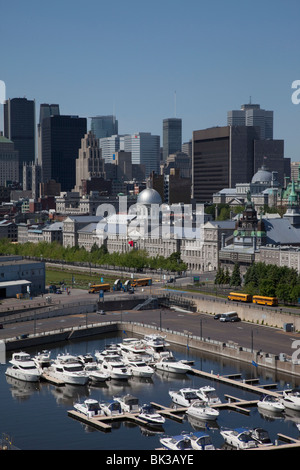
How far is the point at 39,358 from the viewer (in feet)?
228

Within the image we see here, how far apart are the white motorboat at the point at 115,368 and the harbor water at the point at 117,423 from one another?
57 centimetres

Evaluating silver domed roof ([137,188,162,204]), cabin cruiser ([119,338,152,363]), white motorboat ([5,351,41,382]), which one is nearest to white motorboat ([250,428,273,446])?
cabin cruiser ([119,338,152,363])

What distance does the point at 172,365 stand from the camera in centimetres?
6825

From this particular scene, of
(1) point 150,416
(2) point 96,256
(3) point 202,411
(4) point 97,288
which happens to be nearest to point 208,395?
(3) point 202,411

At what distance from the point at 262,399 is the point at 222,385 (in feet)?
20.7

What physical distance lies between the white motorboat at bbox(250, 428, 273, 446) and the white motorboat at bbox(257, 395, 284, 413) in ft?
24.2

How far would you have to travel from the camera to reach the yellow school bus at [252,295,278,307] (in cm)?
9588

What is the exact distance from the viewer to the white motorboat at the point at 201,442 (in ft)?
156

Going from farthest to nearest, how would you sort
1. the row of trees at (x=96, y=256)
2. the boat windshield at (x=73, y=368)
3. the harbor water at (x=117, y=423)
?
1. the row of trees at (x=96, y=256)
2. the boat windshield at (x=73, y=368)
3. the harbor water at (x=117, y=423)

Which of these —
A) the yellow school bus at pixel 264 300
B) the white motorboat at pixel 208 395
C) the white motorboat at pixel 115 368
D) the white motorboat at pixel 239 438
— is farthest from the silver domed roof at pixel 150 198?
the white motorboat at pixel 239 438

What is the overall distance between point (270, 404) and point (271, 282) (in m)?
44.1

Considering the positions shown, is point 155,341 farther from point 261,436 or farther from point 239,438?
point 261,436

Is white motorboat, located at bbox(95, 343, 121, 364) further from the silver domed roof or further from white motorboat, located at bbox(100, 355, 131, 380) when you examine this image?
the silver domed roof

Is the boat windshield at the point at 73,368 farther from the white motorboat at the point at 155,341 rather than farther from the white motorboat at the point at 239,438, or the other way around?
the white motorboat at the point at 239,438
